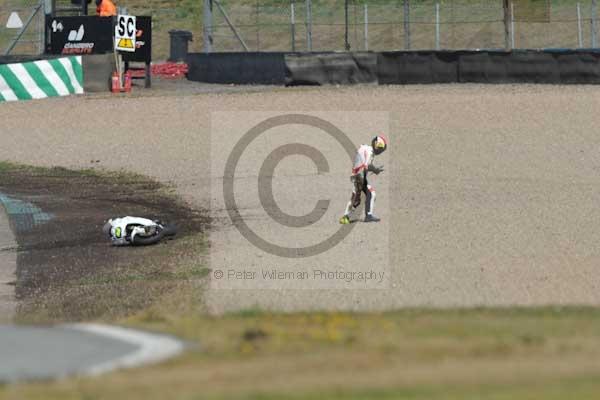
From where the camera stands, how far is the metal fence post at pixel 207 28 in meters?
37.3

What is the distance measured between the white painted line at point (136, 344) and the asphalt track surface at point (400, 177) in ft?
15.0

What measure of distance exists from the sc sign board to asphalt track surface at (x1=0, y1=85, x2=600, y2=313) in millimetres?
2184

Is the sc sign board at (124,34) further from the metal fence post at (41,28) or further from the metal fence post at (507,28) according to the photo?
the metal fence post at (507,28)

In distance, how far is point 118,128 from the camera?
1141 inches

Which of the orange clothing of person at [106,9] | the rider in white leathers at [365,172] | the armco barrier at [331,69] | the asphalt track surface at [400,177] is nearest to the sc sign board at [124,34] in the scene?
the orange clothing of person at [106,9]

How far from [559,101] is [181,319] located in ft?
67.9

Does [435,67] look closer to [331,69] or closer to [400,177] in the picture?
[331,69]

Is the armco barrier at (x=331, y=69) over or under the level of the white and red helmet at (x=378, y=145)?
over

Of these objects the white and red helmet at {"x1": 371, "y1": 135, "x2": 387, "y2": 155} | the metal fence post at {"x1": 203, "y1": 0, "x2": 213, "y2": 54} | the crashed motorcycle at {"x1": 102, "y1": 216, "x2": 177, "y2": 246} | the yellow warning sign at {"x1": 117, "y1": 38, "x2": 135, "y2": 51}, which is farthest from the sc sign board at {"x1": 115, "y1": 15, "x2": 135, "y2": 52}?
the white and red helmet at {"x1": 371, "y1": 135, "x2": 387, "y2": 155}

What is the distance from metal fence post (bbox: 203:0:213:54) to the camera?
37344 mm

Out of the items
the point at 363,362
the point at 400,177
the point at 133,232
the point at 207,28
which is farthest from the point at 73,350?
the point at 207,28

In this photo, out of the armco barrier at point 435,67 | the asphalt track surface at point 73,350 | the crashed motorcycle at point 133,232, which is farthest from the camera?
the armco barrier at point 435,67

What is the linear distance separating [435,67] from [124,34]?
8.36 meters

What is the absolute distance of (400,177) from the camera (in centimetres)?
2278
